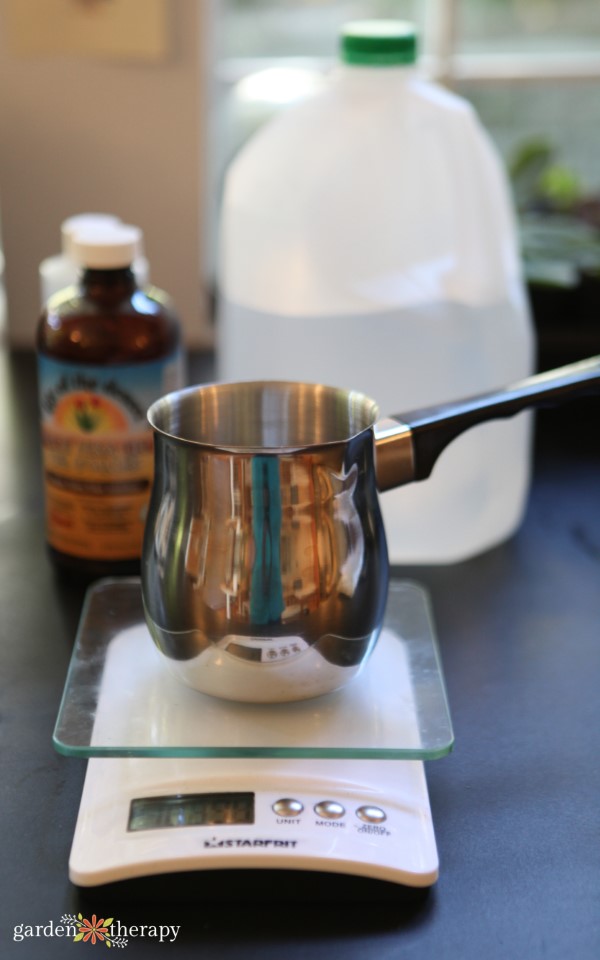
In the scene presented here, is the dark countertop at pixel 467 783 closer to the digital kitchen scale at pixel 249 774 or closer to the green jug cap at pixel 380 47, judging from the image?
the digital kitchen scale at pixel 249 774

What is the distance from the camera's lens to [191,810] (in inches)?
21.9

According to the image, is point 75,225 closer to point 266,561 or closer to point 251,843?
point 266,561

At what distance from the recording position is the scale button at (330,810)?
554 mm

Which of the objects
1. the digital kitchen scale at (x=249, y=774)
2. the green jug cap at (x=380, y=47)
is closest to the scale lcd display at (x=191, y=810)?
the digital kitchen scale at (x=249, y=774)

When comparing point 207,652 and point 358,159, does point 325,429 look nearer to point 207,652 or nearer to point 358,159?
point 207,652

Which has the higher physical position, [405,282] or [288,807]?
[405,282]

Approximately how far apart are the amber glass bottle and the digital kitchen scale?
16cm

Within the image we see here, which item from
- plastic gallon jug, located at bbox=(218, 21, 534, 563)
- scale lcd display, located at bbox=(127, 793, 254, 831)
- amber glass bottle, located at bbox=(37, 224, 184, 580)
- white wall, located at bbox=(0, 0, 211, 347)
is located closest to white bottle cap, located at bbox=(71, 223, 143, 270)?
amber glass bottle, located at bbox=(37, 224, 184, 580)

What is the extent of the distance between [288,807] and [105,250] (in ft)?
1.31

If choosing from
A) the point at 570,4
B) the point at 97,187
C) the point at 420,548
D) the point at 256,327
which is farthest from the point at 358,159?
the point at 570,4

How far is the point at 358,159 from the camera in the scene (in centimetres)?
92

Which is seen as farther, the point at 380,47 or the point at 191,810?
the point at 380,47

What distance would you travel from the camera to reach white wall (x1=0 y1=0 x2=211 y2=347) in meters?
1.24

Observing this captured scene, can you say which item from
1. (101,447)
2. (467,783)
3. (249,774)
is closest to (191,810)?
(249,774)
